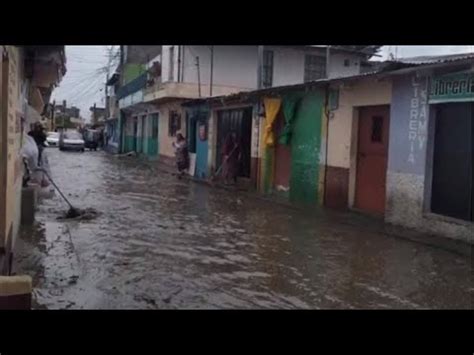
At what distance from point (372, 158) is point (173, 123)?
17.3 meters

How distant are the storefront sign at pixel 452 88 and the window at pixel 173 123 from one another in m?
17.9

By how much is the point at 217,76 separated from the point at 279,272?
68.8 ft

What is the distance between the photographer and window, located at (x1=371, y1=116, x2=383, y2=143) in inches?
474

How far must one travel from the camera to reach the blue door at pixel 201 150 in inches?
855

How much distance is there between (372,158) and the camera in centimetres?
1219

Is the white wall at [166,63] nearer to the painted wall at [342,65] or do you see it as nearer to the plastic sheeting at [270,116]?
the painted wall at [342,65]

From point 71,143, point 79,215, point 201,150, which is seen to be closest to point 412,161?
point 79,215

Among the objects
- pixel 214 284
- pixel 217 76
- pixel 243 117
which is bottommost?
pixel 214 284

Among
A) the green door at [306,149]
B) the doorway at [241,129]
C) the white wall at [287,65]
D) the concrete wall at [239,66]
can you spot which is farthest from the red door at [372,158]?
the concrete wall at [239,66]

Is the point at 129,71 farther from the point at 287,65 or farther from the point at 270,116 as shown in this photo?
the point at 270,116

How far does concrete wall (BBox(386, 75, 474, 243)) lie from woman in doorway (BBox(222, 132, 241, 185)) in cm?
783
